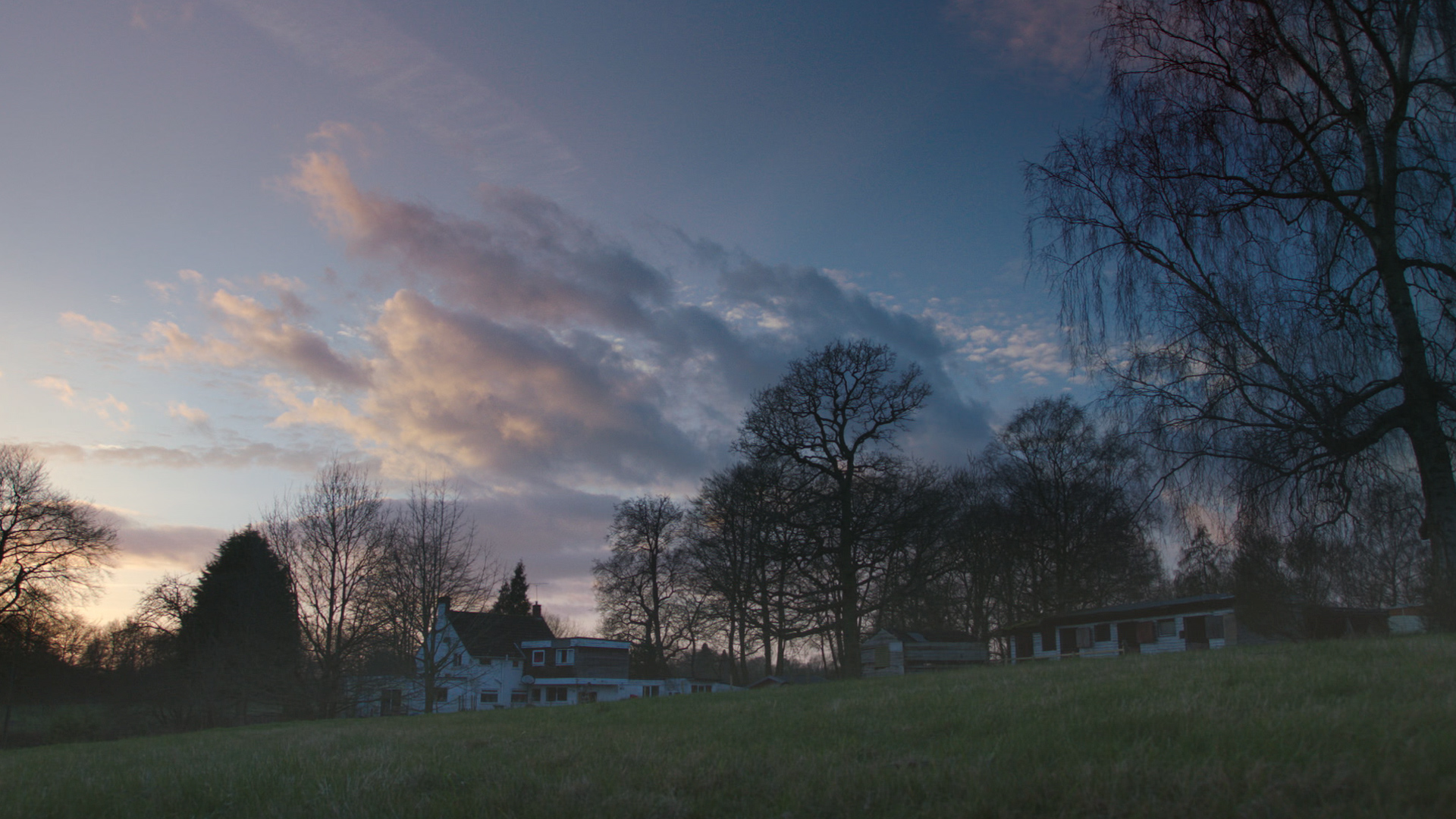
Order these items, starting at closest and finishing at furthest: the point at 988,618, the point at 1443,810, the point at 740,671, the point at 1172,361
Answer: the point at 1443,810 → the point at 1172,361 → the point at 988,618 → the point at 740,671

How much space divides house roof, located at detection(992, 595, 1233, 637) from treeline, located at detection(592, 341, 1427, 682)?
1.96m

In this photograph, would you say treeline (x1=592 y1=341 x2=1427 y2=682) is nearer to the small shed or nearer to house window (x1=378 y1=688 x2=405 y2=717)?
the small shed

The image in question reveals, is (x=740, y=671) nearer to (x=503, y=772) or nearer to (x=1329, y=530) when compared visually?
(x=1329, y=530)

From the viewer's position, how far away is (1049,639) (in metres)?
42.2

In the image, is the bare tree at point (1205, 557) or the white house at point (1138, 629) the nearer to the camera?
the bare tree at point (1205, 557)

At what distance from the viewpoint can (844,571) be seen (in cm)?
3247

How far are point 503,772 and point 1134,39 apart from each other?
15.6 metres

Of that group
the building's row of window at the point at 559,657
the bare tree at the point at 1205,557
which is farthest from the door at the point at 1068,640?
the building's row of window at the point at 559,657

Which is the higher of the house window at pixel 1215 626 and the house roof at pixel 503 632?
the house window at pixel 1215 626

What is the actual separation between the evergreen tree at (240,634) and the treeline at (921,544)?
20322 millimetres

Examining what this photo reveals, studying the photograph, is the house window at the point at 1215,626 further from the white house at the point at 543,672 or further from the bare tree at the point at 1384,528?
the white house at the point at 543,672

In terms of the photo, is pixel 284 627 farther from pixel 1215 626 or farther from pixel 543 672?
pixel 1215 626

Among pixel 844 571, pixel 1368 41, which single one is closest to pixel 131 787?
pixel 1368 41

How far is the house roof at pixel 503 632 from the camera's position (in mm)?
56250
